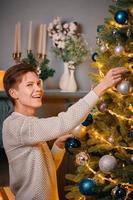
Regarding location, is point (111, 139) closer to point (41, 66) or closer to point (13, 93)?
point (13, 93)

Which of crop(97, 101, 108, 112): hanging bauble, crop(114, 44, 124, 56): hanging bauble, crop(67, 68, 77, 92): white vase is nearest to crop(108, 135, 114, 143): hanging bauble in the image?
crop(97, 101, 108, 112): hanging bauble

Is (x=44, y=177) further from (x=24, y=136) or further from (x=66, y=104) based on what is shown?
(x=66, y=104)

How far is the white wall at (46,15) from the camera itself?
3.44m

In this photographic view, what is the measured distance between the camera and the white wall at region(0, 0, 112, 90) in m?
3.44

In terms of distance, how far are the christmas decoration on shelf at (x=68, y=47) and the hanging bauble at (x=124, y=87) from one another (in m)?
1.74

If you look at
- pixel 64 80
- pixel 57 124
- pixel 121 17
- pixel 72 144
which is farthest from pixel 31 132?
pixel 64 80

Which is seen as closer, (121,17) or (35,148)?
(121,17)

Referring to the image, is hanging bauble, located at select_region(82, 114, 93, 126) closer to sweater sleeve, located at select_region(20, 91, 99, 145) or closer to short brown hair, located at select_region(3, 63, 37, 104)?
sweater sleeve, located at select_region(20, 91, 99, 145)

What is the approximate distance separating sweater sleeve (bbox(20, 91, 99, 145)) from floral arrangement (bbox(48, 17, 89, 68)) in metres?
1.64

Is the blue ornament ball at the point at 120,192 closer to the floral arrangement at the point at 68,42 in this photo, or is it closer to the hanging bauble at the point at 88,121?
the hanging bauble at the point at 88,121

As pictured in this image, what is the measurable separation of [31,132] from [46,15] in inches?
81.2

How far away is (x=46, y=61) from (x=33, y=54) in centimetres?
24

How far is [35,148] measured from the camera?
1722 mm

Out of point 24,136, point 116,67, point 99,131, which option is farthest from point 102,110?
point 24,136
